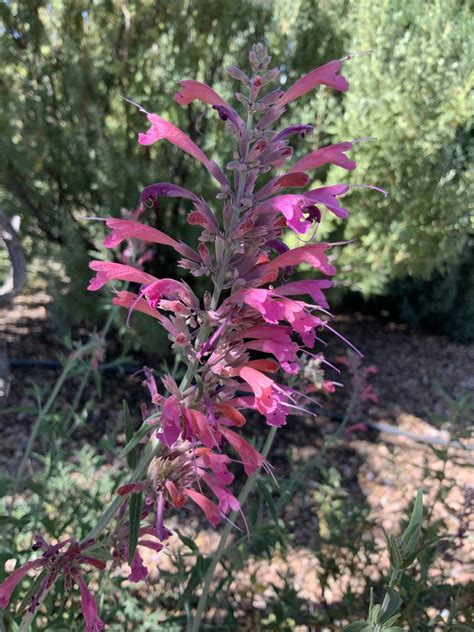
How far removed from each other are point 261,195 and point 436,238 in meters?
3.06

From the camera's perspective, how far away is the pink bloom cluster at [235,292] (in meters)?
1.06

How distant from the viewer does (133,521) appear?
3.59ft

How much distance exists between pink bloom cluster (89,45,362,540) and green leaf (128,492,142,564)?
0.04m

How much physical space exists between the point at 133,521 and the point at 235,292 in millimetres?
510

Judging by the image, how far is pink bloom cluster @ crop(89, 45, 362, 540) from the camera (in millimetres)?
1058

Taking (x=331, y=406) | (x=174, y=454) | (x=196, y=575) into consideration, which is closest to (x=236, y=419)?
(x=174, y=454)

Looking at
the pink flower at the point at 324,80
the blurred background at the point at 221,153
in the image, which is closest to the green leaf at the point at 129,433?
the pink flower at the point at 324,80

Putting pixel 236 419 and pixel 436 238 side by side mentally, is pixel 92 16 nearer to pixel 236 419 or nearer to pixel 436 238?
pixel 436 238

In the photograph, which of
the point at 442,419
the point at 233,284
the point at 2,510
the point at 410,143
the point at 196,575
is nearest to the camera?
the point at 233,284

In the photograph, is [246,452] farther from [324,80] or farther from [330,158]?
[324,80]

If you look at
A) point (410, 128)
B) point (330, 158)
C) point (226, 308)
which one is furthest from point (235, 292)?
point (410, 128)

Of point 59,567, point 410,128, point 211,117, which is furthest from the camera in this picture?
point 211,117

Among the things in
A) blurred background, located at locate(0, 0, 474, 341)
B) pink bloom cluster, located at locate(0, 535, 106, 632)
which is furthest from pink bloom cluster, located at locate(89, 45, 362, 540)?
blurred background, located at locate(0, 0, 474, 341)

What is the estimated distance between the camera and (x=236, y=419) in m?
1.17
